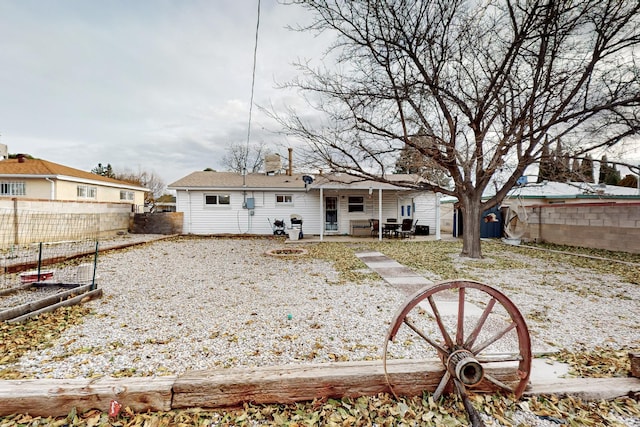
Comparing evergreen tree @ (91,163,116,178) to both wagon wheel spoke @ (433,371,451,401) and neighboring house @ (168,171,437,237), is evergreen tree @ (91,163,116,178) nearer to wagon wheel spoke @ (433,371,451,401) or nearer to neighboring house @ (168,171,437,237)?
neighboring house @ (168,171,437,237)

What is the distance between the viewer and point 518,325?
2.10 m

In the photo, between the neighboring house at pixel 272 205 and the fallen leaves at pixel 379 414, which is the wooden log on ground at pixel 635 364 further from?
the neighboring house at pixel 272 205

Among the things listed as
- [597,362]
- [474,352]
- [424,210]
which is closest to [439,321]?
[474,352]

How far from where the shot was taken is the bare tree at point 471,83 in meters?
7.07

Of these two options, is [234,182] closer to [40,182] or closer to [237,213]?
[237,213]

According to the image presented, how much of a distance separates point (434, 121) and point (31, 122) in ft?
56.9

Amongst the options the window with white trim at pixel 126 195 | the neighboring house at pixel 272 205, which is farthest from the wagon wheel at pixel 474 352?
the window with white trim at pixel 126 195

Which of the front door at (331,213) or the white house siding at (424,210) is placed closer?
the front door at (331,213)

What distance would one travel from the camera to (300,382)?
2.16 metres

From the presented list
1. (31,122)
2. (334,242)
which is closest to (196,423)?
(334,242)

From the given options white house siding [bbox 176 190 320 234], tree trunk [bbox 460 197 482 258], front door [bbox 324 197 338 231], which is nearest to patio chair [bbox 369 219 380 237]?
front door [bbox 324 197 338 231]

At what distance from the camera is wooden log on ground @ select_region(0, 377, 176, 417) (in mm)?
1966

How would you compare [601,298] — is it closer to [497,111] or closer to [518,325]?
[518,325]

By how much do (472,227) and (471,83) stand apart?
427 cm
